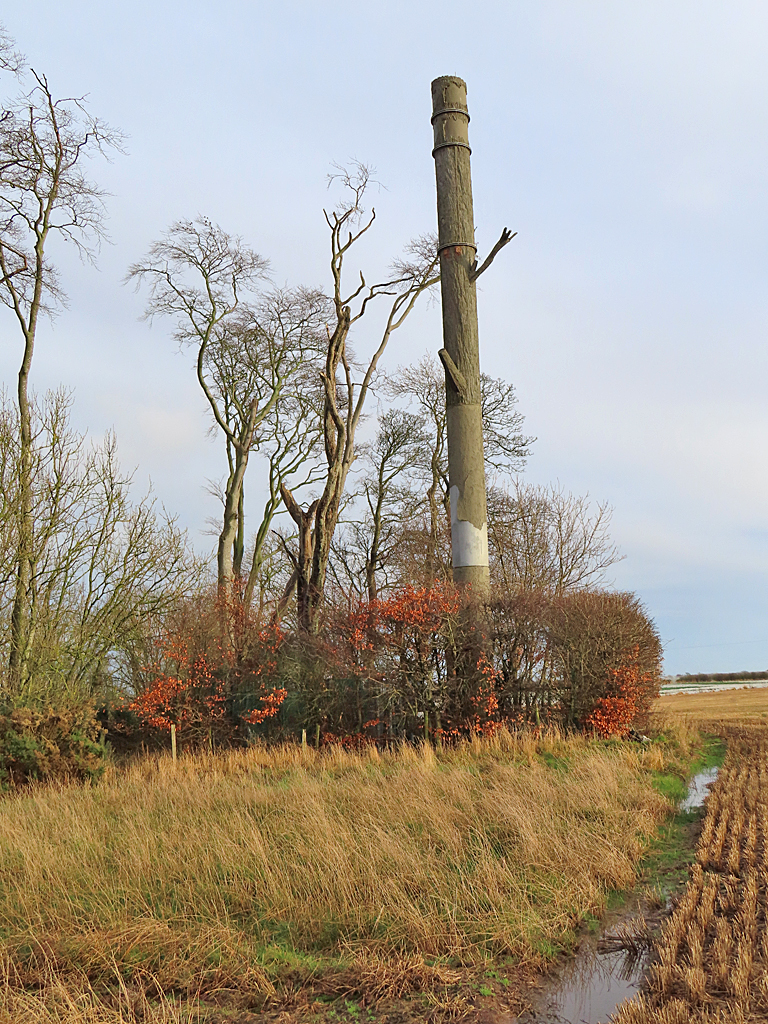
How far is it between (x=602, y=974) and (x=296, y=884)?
2114 mm

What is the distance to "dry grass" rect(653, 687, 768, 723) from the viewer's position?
71.0ft

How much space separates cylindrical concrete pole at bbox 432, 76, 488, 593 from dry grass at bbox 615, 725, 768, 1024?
7248 millimetres

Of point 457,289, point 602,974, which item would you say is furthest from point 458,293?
point 602,974

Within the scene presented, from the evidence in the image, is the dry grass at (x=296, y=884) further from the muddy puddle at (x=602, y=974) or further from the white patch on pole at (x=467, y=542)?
the white patch on pole at (x=467, y=542)

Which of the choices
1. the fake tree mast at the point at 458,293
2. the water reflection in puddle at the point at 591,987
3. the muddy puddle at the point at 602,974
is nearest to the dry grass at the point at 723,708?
the fake tree mast at the point at 458,293

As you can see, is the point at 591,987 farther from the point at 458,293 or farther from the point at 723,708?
the point at 723,708

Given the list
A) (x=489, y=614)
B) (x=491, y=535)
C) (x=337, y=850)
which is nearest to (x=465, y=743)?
(x=489, y=614)

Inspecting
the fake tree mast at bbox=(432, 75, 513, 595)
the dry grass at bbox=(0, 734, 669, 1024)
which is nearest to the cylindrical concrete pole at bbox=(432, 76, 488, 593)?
the fake tree mast at bbox=(432, 75, 513, 595)

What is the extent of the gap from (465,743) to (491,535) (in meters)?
13.2

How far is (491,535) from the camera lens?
25000 millimetres

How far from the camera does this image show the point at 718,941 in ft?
15.7

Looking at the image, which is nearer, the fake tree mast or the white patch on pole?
the white patch on pole

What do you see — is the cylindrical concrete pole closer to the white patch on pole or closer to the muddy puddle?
the white patch on pole

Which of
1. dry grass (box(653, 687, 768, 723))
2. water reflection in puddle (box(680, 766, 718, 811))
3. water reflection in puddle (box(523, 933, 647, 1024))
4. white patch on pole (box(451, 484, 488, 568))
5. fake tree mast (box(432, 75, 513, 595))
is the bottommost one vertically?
dry grass (box(653, 687, 768, 723))
